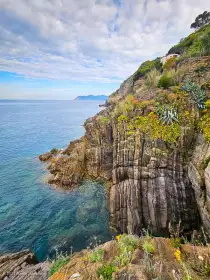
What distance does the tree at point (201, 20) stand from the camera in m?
58.4

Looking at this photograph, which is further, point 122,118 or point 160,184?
point 122,118

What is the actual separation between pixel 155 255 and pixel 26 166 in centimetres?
2506

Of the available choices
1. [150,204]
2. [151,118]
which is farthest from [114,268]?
[151,118]

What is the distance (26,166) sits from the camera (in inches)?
1064

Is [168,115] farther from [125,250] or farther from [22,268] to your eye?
[22,268]

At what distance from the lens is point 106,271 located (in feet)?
17.1

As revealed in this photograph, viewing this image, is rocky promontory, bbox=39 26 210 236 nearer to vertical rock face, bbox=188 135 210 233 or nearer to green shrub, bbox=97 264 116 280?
vertical rock face, bbox=188 135 210 233

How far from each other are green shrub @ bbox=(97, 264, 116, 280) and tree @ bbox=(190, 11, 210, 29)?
75.1 meters

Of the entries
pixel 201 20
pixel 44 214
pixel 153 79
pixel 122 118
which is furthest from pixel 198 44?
pixel 44 214

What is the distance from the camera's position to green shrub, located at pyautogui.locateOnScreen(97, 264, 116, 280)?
5.09 meters

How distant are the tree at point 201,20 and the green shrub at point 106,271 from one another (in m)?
75.1

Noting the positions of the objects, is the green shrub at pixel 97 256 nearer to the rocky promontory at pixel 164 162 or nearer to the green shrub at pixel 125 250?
the green shrub at pixel 125 250

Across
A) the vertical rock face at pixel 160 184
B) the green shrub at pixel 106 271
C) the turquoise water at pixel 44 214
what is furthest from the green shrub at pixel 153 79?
the green shrub at pixel 106 271

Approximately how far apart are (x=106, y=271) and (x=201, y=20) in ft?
256
